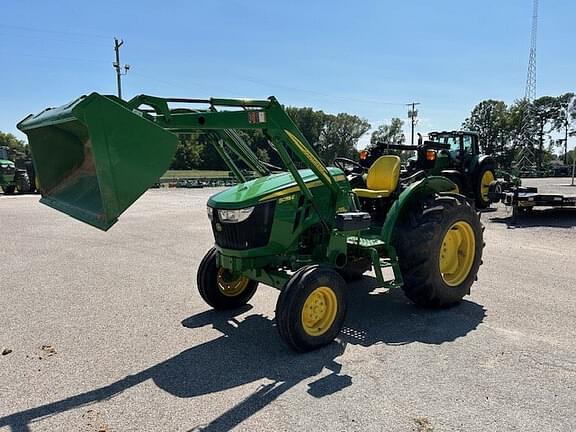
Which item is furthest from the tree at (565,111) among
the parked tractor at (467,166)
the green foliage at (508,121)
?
the parked tractor at (467,166)

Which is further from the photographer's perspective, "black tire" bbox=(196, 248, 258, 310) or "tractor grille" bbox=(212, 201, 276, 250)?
"black tire" bbox=(196, 248, 258, 310)

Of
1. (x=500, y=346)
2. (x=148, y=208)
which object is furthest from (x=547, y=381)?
(x=148, y=208)

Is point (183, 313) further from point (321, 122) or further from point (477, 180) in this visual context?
point (321, 122)

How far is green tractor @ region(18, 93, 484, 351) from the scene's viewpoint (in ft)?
10.2

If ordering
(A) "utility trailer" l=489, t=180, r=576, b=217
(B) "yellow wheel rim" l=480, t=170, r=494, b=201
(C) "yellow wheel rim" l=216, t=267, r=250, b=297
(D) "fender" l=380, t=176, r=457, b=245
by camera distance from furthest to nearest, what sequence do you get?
(B) "yellow wheel rim" l=480, t=170, r=494, b=201 → (A) "utility trailer" l=489, t=180, r=576, b=217 → (C) "yellow wheel rim" l=216, t=267, r=250, b=297 → (D) "fender" l=380, t=176, r=457, b=245

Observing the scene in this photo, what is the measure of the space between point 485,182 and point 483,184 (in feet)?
0.37

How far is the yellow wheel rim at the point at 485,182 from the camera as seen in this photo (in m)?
12.7

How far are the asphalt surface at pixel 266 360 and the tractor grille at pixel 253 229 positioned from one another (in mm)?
895

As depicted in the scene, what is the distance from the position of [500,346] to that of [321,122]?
69874 millimetres

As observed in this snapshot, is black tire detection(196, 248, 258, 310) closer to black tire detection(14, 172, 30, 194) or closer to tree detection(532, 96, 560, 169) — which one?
black tire detection(14, 172, 30, 194)

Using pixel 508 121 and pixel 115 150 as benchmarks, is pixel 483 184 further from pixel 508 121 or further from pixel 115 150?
pixel 508 121

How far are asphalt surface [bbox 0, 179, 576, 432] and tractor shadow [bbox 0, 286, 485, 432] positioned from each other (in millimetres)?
15

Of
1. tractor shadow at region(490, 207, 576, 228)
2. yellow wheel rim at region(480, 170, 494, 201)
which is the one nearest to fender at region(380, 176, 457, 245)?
tractor shadow at region(490, 207, 576, 228)

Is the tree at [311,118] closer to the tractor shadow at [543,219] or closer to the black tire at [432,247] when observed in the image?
the tractor shadow at [543,219]
